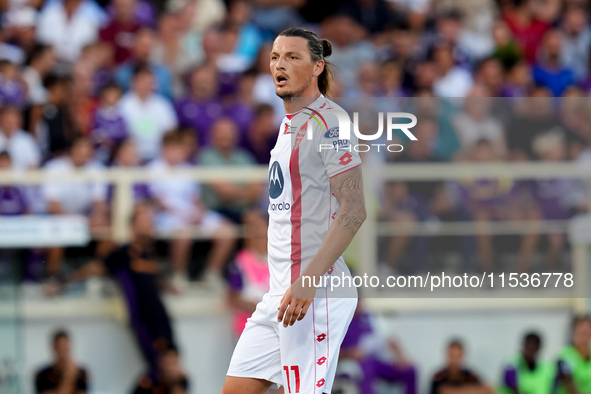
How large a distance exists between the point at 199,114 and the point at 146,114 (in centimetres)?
51

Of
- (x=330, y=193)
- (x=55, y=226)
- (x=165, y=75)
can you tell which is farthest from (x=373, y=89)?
(x=330, y=193)

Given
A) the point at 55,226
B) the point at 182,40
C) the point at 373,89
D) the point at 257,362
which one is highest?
the point at 182,40

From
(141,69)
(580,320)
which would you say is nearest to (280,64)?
(580,320)

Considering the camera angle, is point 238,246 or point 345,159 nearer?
point 345,159

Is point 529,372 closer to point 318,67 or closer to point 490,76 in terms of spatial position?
point 490,76

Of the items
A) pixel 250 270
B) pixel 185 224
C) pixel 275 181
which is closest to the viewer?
pixel 275 181

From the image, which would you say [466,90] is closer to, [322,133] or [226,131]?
[226,131]

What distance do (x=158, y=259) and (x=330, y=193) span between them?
406 cm

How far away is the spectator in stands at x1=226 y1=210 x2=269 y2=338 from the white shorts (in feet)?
10.6

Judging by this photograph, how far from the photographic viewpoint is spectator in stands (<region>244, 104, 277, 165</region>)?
873cm

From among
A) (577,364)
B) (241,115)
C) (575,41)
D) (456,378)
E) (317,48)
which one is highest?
(575,41)

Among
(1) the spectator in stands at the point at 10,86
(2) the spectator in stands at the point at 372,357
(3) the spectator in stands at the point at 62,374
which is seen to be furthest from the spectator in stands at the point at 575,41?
(3) the spectator in stands at the point at 62,374

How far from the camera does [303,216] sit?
416 cm

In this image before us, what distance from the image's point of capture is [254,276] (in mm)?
7633
